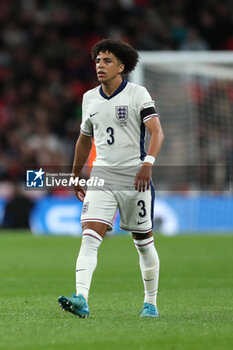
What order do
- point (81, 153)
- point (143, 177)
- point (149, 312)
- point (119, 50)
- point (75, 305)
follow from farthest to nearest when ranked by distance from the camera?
point (81, 153), point (119, 50), point (149, 312), point (143, 177), point (75, 305)

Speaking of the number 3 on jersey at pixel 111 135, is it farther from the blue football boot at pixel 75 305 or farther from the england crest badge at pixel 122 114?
the blue football boot at pixel 75 305

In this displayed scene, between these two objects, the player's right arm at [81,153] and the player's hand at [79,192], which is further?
the player's hand at [79,192]

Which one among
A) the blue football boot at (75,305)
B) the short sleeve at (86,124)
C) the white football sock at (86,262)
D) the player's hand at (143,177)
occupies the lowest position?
the blue football boot at (75,305)

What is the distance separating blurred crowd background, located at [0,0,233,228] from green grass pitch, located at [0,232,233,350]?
6303 millimetres

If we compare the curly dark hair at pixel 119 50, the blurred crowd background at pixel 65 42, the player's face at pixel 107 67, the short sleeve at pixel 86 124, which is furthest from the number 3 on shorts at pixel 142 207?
the blurred crowd background at pixel 65 42

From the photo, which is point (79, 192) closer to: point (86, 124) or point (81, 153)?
point (81, 153)

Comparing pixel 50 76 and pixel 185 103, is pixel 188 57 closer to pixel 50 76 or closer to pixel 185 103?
pixel 185 103

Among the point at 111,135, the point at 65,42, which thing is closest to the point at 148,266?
the point at 111,135

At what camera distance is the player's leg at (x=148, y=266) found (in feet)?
22.3

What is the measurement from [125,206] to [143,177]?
15.7 inches

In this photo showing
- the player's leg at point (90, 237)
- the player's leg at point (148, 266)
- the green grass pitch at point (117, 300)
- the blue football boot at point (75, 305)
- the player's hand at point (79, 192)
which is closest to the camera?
the green grass pitch at point (117, 300)

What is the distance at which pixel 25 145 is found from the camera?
67.7 ft

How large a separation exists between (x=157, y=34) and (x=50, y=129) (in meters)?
4.40

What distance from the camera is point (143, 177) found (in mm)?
6449
